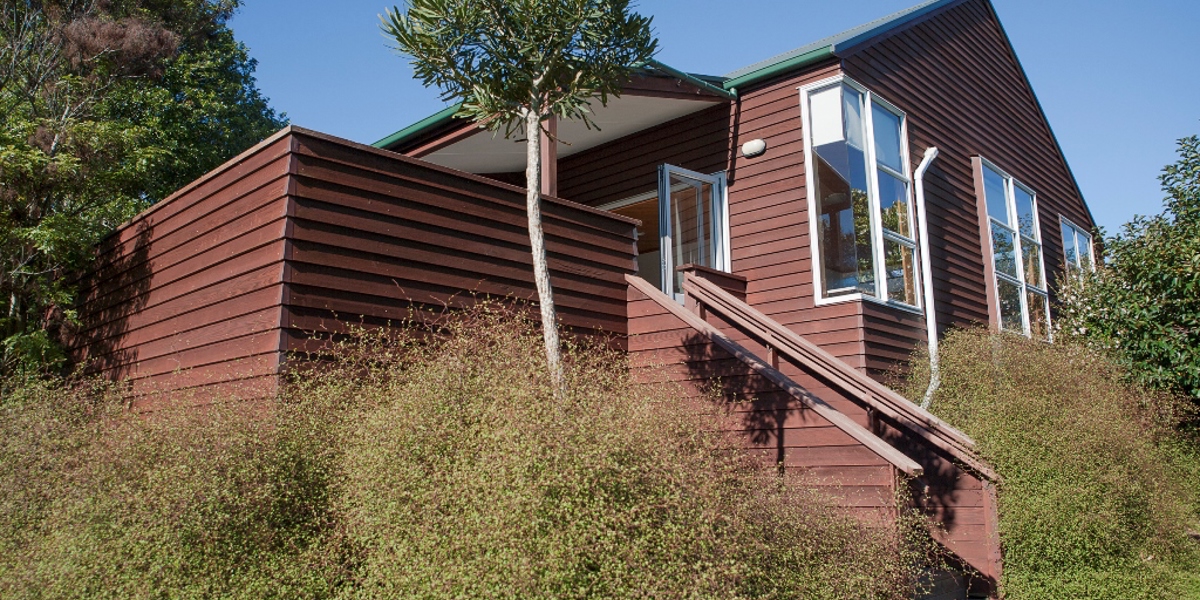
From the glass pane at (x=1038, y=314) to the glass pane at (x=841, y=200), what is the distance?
5.02 meters

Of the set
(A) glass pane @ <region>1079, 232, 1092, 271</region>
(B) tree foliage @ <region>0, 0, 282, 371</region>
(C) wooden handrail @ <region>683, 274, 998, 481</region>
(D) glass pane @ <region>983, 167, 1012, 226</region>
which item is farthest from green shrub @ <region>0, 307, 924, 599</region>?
(A) glass pane @ <region>1079, 232, 1092, 271</region>

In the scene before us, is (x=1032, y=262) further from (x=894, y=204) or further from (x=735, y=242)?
(x=735, y=242)

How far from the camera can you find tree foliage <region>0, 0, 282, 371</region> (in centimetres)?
856

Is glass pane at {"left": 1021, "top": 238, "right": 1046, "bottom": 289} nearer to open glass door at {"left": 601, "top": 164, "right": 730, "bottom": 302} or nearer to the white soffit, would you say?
open glass door at {"left": 601, "top": 164, "right": 730, "bottom": 302}

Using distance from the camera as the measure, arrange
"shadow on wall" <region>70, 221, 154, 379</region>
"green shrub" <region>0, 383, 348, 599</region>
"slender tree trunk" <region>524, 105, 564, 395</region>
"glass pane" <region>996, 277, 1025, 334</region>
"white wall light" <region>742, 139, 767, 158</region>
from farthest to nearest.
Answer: "glass pane" <region>996, 277, 1025, 334</region>, "white wall light" <region>742, 139, 767, 158</region>, "shadow on wall" <region>70, 221, 154, 379</region>, "slender tree trunk" <region>524, 105, 564, 395</region>, "green shrub" <region>0, 383, 348, 599</region>

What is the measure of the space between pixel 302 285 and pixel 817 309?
542cm

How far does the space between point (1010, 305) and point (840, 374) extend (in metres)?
6.64

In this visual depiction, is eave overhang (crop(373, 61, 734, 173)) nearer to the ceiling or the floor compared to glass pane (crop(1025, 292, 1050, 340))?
nearer to the ceiling

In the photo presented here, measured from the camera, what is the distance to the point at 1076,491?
5.97 m

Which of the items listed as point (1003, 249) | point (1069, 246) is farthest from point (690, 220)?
point (1069, 246)

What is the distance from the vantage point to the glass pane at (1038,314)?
1288 centimetres

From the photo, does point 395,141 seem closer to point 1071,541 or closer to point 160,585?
point 160,585

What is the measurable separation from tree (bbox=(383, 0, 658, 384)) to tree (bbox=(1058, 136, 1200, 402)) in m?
7.45

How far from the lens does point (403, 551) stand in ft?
12.4
